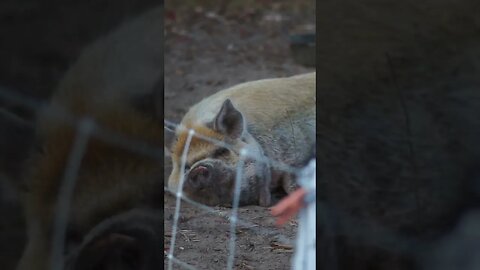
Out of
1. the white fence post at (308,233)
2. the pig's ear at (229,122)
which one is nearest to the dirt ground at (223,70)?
the pig's ear at (229,122)

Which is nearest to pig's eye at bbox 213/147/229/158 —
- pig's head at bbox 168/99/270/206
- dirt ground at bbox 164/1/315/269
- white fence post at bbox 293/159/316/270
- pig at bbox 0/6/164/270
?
pig's head at bbox 168/99/270/206

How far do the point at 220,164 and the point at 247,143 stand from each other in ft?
0.70

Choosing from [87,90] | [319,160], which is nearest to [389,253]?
[319,160]

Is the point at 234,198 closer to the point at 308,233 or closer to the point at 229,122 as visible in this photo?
the point at 229,122

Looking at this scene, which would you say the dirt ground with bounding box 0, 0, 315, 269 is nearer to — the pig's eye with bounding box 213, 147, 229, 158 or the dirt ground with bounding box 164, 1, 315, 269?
the dirt ground with bounding box 164, 1, 315, 269

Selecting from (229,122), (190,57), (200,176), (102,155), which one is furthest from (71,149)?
(190,57)

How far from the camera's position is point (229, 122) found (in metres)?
4.16

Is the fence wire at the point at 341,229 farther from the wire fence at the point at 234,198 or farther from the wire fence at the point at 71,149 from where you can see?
the wire fence at the point at 234,198

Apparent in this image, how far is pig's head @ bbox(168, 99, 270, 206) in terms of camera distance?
4.06 m

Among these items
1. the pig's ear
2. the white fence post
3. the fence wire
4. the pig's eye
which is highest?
the fence wire

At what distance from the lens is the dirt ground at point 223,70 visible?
3539mm

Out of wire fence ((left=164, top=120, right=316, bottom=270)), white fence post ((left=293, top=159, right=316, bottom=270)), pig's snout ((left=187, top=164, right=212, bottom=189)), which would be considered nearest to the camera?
white fence post ((left=293, top=159, right=316, bottom=270))

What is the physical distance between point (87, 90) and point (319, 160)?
59cm

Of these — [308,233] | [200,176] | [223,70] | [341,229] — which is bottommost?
[223,70]
